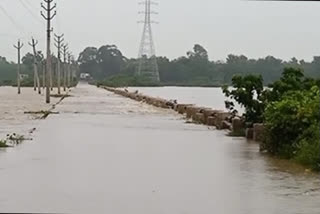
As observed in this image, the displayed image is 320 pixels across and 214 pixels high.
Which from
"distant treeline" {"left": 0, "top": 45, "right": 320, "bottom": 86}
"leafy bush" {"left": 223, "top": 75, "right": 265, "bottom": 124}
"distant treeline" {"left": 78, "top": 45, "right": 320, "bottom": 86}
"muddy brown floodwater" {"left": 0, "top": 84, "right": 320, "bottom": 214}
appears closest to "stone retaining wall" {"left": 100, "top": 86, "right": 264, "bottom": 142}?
"leafy bush" {"left": 223, "top": 75, "right": 265, "bottom": 124}

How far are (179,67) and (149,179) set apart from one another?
135375 millimetres

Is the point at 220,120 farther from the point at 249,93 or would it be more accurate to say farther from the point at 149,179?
the point at 149,179

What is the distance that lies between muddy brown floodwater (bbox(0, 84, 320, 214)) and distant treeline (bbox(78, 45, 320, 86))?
50.2 metres

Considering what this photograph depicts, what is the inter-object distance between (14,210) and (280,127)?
9.35m

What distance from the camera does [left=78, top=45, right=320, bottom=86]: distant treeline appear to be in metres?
93.9

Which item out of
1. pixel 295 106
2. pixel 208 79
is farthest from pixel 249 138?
pixel 208 79

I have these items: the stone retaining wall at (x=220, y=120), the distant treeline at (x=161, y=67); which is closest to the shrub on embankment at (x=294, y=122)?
the stone retaining wall at (x=220, y=120)

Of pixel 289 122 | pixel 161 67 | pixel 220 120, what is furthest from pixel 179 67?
pixel 289 122

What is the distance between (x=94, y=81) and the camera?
189125 millimetres

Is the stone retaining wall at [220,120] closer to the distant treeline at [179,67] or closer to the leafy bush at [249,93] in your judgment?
the leafy bush at [249,93]

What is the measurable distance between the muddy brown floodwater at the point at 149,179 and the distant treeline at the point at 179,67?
5020cm

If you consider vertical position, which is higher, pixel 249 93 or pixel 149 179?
pixel 249 93

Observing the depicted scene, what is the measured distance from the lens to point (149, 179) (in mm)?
12008

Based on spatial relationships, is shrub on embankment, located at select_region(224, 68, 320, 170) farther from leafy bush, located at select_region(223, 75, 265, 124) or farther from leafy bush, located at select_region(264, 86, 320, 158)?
leafy bush, located at select_region(223, 75, 265, 124)
